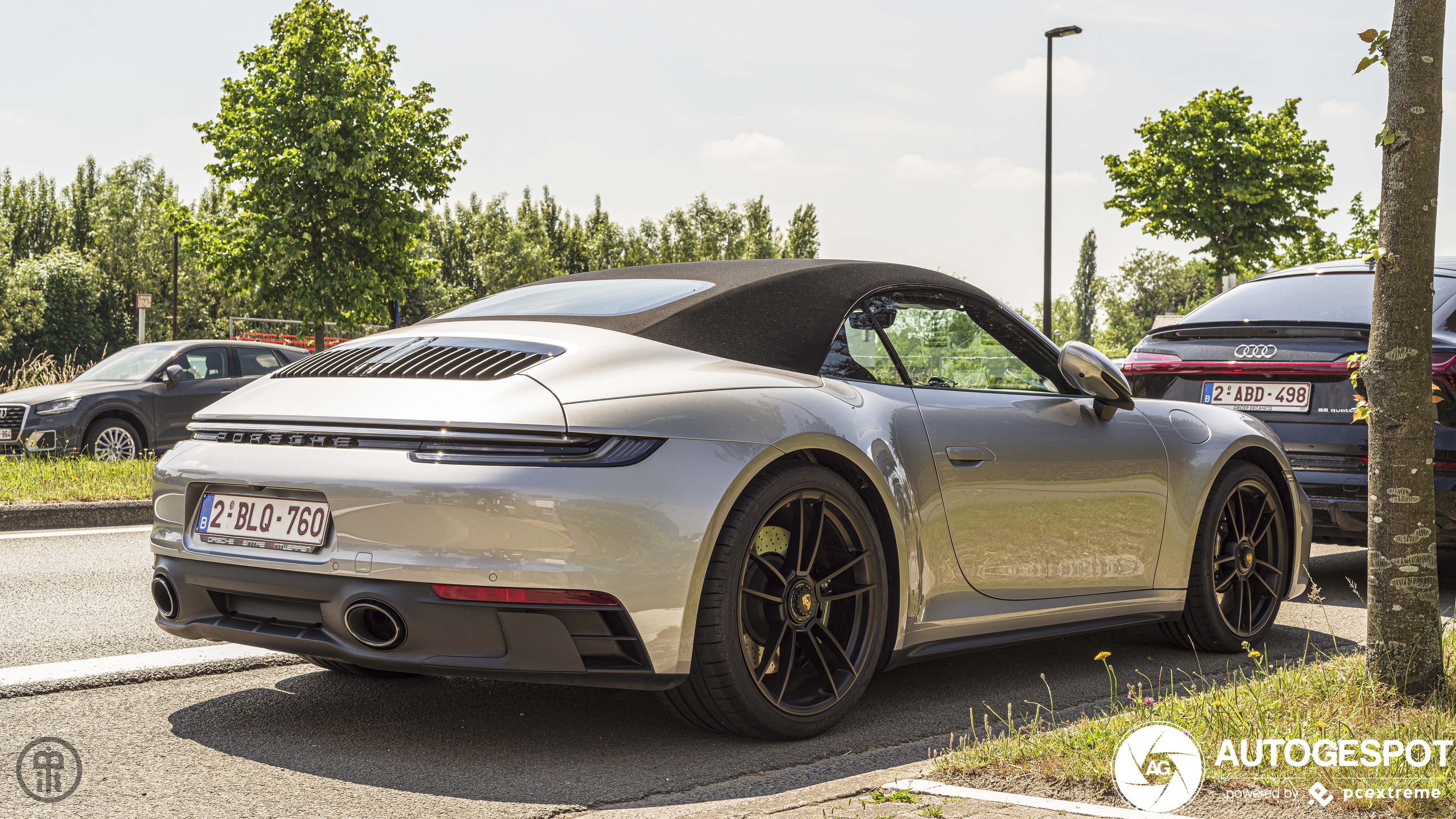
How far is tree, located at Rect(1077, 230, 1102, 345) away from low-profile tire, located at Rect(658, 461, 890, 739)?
137052 millimetres

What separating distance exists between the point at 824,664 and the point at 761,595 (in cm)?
34

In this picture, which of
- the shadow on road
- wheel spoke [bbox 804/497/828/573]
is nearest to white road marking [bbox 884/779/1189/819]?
the shadow on road

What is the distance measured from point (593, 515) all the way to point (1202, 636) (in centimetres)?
299

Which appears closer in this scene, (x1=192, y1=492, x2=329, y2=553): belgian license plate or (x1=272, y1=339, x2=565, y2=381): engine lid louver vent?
(x1=192, y1=492, x2=329, y2=553): belgian license plate

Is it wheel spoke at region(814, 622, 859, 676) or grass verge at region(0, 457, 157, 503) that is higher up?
wheel spoke at region(814, 622, 859, 676)

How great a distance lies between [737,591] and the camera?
336 centimetres

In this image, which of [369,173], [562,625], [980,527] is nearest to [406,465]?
[562,625]

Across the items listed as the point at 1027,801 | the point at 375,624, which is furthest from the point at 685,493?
the point at 1027,801

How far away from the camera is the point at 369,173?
781 inches

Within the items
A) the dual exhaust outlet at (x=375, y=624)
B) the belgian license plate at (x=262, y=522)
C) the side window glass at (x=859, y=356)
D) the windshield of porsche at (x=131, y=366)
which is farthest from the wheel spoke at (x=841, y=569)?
the windshield of porsche at (x=131, y=366)

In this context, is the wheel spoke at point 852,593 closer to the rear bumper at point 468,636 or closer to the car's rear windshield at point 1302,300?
the rear bumper at point 468,636

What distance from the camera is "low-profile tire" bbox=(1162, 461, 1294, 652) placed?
4.96m

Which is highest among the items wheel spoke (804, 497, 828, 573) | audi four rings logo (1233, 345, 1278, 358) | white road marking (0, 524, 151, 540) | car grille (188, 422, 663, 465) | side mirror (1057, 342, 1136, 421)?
audi four rings logo (1233, 345, 1278, 358)

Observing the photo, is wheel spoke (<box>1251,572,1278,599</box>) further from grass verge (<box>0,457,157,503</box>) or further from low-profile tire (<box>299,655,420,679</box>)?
grass verge (<box>0,457,157,503</box>)
